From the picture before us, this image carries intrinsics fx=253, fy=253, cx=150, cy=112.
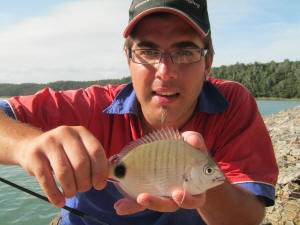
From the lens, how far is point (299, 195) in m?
4.17

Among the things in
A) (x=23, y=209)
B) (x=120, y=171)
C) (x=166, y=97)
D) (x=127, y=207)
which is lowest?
(x=23, y=209)

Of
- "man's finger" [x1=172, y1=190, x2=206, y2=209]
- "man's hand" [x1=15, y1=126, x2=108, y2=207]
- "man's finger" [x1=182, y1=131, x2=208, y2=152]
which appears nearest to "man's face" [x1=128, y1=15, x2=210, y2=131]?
"man's finger" [x1=182, y1=131, x2=208, y2=152]

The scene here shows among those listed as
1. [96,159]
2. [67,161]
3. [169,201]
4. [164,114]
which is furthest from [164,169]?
[164,114]

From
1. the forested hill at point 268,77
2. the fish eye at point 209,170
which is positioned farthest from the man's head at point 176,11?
the forested hill at point 268,77

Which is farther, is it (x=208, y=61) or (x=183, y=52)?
(x=208, y=61)

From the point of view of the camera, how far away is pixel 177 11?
236 centimetres

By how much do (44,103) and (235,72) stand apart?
86.6m

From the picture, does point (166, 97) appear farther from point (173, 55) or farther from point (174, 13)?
point (174, 13)

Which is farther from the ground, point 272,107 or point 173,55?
point 173,55

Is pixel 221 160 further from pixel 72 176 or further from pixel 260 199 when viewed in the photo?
pixel 72 176

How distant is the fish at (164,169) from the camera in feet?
5.11

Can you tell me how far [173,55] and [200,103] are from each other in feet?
2.09

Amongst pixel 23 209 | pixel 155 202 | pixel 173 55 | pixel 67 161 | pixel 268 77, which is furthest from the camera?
pixel 268 77

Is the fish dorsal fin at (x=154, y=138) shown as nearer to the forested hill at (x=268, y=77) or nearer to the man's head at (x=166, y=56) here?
the man's head at (x=166, y=56)
